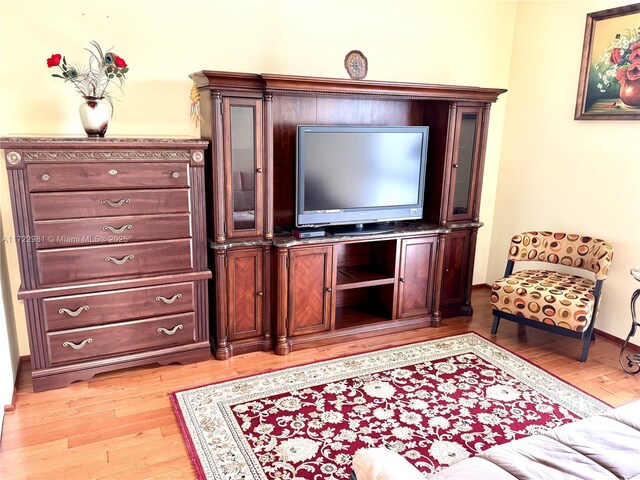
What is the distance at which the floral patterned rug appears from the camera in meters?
2.27

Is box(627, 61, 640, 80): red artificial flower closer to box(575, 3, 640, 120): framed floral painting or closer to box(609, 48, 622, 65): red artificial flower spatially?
box(575, 3, 640, 120): framed floral painting

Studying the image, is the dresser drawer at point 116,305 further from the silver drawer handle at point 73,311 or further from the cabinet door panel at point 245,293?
the cabinet door panel at point 245,293

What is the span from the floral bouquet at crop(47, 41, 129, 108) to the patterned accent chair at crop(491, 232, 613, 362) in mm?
2881

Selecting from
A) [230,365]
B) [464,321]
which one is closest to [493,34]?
[464,321]

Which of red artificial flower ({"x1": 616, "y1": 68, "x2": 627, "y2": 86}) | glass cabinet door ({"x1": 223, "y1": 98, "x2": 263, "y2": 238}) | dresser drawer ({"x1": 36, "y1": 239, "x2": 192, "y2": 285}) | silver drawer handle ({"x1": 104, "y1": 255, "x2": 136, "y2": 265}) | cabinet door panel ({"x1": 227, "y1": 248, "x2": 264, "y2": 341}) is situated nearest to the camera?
dresser drawer ({"x1": 36, "y1": 239, "x2": 192, "y2": 285})

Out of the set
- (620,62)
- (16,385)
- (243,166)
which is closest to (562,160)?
(620,62)

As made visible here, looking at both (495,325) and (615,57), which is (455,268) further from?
(615,57)

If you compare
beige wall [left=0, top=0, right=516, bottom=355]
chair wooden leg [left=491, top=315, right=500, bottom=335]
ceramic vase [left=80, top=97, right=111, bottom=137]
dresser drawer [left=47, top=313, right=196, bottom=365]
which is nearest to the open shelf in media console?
chair wooden leg [left=491, top=315, right=500, bottom=335]

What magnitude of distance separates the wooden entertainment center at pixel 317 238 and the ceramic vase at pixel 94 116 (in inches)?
22.8

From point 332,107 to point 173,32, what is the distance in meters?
1.17

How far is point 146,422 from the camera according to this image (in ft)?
8.25

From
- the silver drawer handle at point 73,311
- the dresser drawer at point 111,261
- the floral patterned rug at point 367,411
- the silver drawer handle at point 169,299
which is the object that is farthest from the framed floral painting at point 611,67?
the silver drawer handle at point 73,311

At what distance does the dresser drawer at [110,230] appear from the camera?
2.66 meters

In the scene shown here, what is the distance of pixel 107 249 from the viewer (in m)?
2.79
